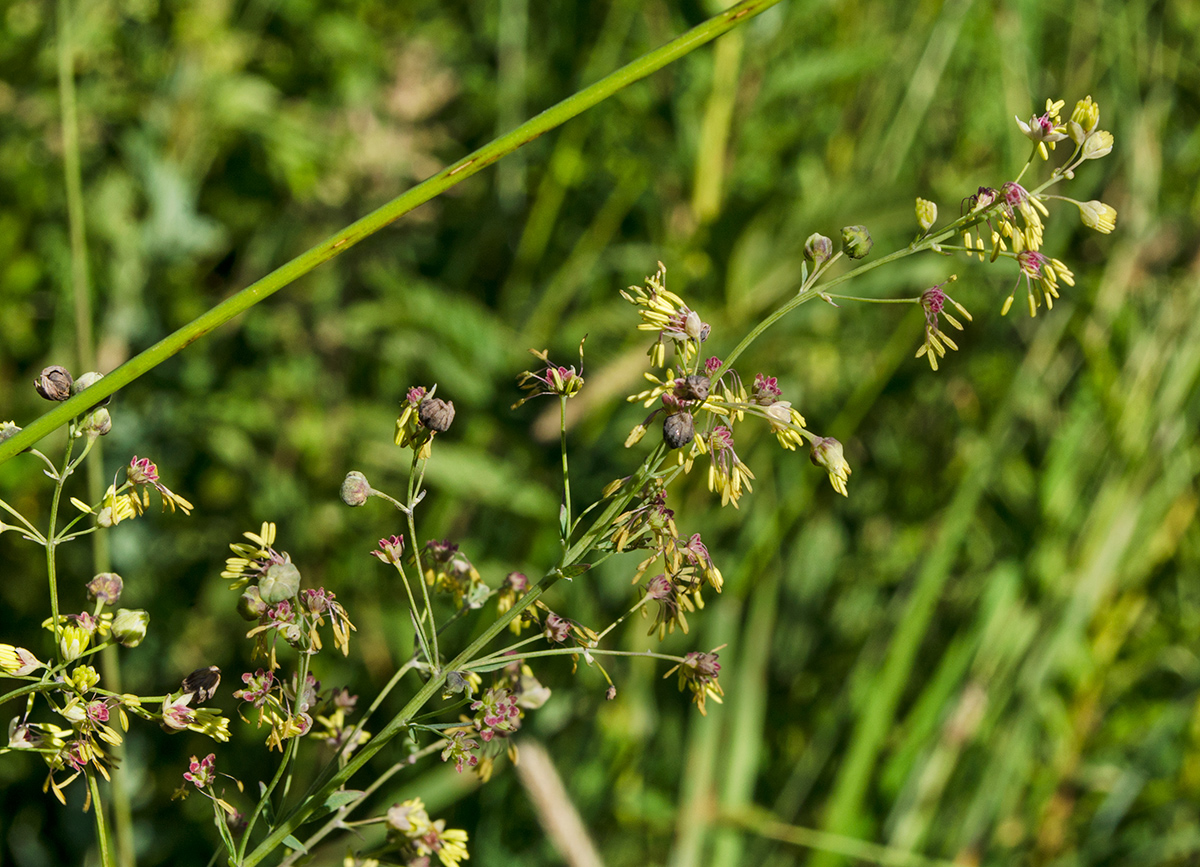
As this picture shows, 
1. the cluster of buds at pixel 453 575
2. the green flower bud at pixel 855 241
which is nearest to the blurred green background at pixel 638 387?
the cluster of buds at pixel 453 575

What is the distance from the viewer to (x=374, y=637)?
1.54 m

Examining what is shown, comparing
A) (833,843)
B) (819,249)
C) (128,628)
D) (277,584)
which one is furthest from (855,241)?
(833,843)

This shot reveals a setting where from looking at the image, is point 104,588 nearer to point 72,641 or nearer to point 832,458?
point 72,641

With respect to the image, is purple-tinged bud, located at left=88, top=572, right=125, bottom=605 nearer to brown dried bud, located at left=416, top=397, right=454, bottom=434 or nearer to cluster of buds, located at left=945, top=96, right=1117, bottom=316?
brown dried bud, located at left=416, top=397, right=454, bottom=434

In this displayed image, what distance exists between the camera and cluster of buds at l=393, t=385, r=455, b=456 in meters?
0.52

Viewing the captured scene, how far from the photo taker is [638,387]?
1489 millimetres

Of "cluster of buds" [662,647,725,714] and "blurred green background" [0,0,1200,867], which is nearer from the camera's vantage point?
"cluster of buds" [662,647,725,714]

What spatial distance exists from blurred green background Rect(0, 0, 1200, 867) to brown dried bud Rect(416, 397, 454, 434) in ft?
2.67

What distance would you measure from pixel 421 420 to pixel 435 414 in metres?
0.01

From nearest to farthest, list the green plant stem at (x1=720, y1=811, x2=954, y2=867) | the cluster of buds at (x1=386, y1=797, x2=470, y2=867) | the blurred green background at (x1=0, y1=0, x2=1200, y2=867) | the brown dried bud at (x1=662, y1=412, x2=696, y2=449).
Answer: the brown dried bud at (x1=662, y1=412, x2=696, y2=449) → the cluster of buds at (x1=386, y1=797, x2=470, y2=867) → the green plant stem at (x1=720, y1=811, x2=954, y2=867) → the blurred green background at (x1=0, y1=0, x2=1200, y2=867)

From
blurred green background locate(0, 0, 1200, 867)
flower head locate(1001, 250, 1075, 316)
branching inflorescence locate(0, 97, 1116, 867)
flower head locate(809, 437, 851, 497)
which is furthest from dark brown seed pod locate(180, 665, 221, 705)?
blurred green background locate(0, 0, 1200, 867)

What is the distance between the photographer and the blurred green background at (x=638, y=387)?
136 cm

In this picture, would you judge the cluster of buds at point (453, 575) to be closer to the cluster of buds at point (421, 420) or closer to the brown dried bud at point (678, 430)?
the cluster of buds at point (421, 420)

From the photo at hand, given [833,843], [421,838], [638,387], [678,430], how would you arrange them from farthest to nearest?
1. [638,387]
2. [833,843]
3. [421,838]
4. [678,430]
